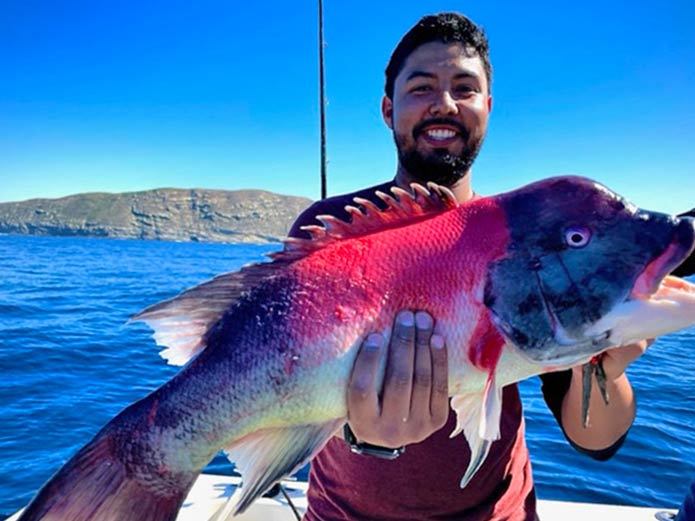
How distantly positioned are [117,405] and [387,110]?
8584 mm

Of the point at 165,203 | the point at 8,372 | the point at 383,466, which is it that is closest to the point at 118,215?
the point at 165,203

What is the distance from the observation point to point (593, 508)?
14.4 ft

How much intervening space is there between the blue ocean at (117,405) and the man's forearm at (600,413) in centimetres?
162

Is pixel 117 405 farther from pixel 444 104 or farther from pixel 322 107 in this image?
pixel 444 104

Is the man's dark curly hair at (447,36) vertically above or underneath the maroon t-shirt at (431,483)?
above

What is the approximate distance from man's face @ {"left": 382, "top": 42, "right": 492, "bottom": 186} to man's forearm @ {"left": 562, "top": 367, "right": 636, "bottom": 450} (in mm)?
1267

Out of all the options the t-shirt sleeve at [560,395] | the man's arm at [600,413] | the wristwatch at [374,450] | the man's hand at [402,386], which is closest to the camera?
the man's hand at [402,386]

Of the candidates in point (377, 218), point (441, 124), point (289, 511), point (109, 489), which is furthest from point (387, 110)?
point (289, 511)

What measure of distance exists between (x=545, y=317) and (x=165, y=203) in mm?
191737

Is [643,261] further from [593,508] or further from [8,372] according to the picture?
[8,372]

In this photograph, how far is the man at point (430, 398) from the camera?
1807mm

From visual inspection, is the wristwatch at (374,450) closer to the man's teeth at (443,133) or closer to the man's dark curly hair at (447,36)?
the man's teeth at (443,133)

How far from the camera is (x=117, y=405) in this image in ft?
31.9

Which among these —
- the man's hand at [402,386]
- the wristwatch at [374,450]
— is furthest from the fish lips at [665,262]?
the wristwatch at [374,450]
